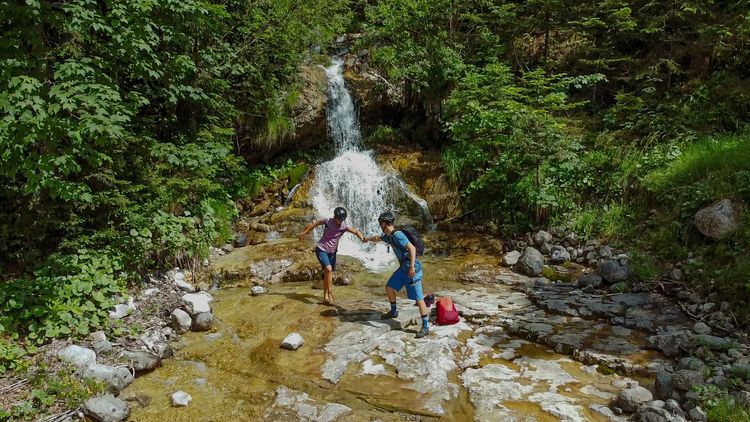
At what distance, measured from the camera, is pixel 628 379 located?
4859 millimetres


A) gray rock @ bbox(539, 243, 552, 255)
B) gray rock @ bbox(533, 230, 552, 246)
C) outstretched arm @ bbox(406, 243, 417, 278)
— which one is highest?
outstretched arm @ bbox(406, 243, 417, 278)

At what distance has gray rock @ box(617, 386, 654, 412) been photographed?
165 inches

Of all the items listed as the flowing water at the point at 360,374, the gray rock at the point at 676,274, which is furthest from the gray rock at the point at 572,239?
the flowing water at the point at 360,374

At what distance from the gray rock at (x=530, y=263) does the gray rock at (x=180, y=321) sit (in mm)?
6178

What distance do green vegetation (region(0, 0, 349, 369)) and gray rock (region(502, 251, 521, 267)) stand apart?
6.09 meters

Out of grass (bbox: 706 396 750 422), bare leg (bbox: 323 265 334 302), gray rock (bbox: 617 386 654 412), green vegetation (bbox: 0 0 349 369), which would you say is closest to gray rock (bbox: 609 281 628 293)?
gray rock (bbox: 617 386 654 412)

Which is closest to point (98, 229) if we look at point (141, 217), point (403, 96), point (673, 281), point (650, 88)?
point (141, 217)

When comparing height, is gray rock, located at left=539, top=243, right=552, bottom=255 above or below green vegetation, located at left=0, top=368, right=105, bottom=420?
above

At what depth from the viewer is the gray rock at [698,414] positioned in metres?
3.87

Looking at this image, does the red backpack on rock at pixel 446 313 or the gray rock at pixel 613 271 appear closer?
the red backpack on rock at pixel 446 313

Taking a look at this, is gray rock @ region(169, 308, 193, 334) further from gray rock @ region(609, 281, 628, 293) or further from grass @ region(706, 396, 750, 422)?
gray rock @ region(609, 281, 628, 293)

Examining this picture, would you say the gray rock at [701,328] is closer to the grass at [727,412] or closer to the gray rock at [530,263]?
the grass at [727,412]

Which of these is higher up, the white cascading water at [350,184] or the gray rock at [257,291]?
the white cascading water at [350,184]

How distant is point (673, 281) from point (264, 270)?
7.27 metres
